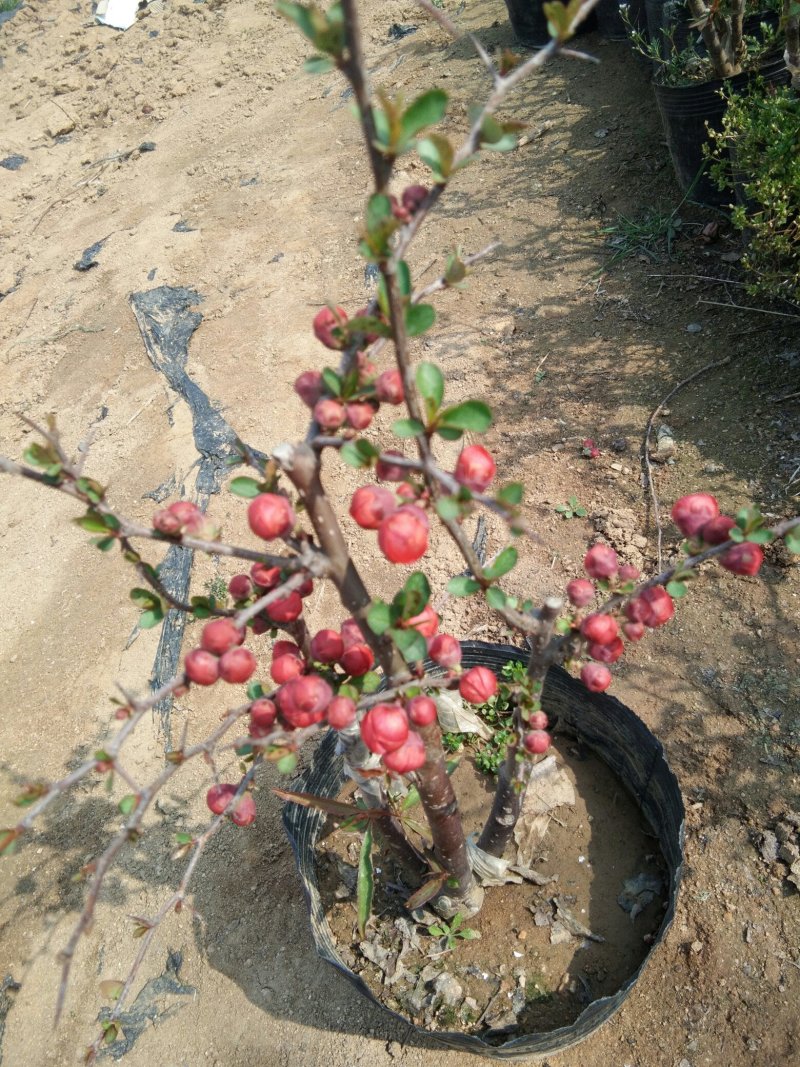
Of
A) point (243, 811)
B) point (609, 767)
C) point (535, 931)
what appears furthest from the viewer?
point (609, 767)

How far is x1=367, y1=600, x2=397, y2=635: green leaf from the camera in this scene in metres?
1.20

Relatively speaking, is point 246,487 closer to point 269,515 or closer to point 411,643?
point 269,515

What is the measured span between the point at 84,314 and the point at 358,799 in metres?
4.51

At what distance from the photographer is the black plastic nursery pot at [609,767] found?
5.53 feet

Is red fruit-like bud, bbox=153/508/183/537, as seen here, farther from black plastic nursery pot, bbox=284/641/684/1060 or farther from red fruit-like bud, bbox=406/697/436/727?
black plastic nursery pot, bbox=284/641/684/1060

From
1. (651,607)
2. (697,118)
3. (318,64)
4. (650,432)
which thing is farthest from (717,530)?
(697,118)

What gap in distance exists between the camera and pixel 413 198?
104 centimetres

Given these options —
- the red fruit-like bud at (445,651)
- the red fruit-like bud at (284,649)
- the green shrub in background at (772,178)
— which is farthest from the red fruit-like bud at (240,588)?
the green shrub in background at (772,178)

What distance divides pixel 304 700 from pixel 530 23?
7201mm

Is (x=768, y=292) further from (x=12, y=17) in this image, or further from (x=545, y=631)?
(x=12, y=17)

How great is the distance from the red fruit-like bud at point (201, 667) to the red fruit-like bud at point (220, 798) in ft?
1.20

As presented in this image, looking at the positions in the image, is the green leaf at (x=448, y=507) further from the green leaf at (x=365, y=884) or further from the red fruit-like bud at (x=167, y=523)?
the green leaf at (x=365, y=884)

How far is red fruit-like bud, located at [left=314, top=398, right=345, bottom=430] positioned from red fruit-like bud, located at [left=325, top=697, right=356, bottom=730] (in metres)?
0.48

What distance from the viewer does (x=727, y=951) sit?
2016 mm
